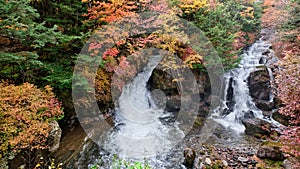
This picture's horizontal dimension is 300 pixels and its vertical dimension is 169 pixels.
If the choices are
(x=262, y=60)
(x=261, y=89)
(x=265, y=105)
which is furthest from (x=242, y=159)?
(x=262, y=60)

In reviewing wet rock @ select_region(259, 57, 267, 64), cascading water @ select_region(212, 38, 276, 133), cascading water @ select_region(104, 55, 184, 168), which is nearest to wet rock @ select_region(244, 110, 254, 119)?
cascading water @ select_region(212, 38, 276, 133)

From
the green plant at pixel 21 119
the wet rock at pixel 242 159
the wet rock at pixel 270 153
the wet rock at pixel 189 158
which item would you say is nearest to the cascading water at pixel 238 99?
the wet rock at pixel 270 153

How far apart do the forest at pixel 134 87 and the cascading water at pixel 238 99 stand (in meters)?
0.07

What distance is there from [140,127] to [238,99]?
6.41 m

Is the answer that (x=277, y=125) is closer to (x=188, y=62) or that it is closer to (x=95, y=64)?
(x=188, y=62)

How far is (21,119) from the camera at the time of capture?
5.68 m

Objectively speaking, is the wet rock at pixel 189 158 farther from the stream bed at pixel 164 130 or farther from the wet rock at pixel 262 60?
the wet rock at pixel 262 60

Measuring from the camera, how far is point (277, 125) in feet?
32.4

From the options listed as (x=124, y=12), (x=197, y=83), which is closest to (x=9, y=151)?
(x=124, y=12)

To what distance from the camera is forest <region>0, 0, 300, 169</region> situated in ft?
19.1

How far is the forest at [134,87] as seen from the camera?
5832 millimetres

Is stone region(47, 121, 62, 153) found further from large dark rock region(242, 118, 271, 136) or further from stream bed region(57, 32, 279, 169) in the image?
large dark rock region(242, 118, 271, 136)

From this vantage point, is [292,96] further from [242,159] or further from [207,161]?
[207,161]

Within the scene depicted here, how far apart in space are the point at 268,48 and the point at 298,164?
1280cm
